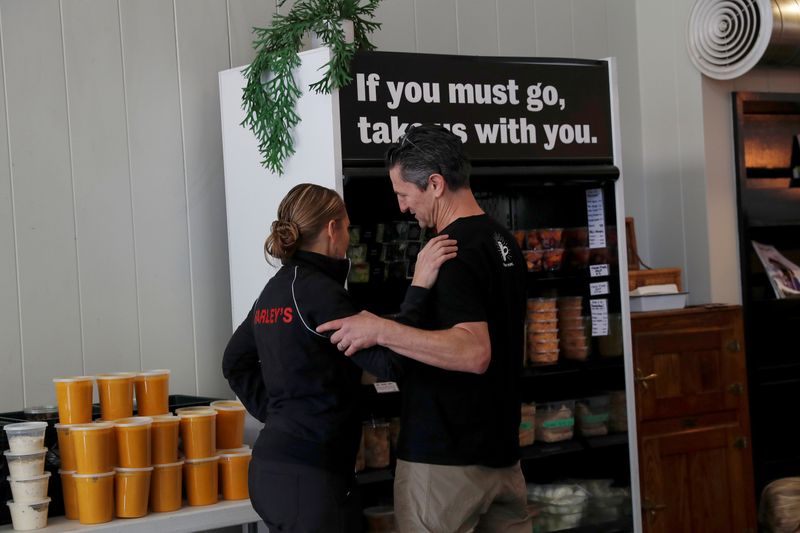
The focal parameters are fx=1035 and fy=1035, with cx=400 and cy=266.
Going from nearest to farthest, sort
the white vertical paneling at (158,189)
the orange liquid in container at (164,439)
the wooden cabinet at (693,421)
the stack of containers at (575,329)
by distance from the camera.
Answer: the orange liquid in container at (164,439) → the white vertical paneling at (158,189) → the stack of containers at (575,329) → the wooden cabinet at (693,421)

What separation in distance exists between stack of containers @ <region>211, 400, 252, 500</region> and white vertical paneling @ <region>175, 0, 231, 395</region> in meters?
0.51

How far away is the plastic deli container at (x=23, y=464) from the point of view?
288cm

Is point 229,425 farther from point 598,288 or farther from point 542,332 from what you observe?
point 598,288

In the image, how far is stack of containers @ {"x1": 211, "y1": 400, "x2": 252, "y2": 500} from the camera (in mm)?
3197

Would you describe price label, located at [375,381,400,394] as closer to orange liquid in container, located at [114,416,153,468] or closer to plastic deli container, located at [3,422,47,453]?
orange liquid in container, located at [114,416,153,468]

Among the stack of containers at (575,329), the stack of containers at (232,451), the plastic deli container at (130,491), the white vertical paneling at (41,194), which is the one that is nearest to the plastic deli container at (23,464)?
the plastic deli container at (130,491)

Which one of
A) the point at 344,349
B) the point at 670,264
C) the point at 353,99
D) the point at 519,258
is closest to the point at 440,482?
the point at 344,349

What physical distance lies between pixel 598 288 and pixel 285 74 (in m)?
1.53

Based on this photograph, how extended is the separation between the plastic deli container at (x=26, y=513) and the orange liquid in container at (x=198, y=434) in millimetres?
453

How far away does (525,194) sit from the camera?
431cm

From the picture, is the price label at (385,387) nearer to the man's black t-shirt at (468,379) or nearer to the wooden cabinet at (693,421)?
the man's black t-shirt at (468,379)

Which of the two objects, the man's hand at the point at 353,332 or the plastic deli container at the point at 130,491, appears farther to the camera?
the plastic deli container at the point at 130,491

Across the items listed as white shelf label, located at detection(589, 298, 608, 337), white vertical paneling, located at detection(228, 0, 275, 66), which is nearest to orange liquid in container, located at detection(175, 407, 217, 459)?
white vertical paneling, located at detection(228, 0, 275, 66)

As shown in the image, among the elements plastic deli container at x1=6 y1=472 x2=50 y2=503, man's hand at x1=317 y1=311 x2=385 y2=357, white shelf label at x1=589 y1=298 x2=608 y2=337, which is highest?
man's hand at x1=317 y1=311 x2=385 y2=357
